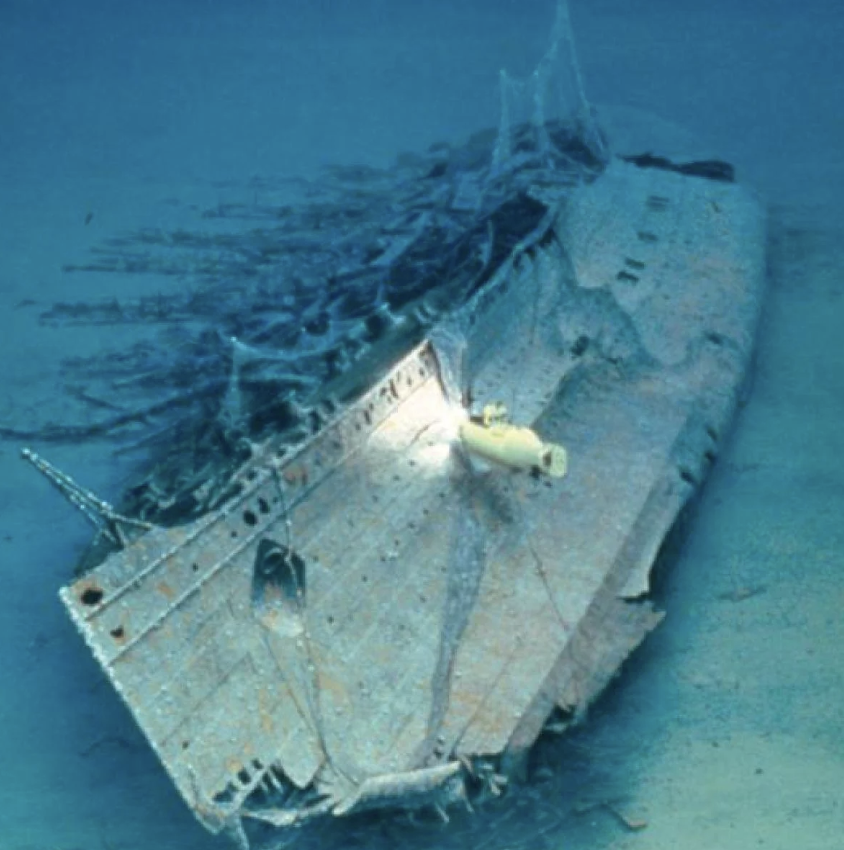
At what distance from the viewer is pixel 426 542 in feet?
22.2

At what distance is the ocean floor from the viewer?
244 inches

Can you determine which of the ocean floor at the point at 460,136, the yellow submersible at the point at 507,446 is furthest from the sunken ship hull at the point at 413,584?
the ocean floor at the point at 460,136

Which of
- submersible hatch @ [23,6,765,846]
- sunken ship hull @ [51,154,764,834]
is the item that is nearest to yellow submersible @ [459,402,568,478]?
submersible hatch @ [23,6,765,846]

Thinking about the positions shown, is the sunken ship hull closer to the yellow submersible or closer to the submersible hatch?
the submersible hatch

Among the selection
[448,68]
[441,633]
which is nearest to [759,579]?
[441,633]

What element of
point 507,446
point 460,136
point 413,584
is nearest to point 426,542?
point 413,584

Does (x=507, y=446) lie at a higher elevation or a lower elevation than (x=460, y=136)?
lower

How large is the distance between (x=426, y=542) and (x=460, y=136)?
12.7 metres

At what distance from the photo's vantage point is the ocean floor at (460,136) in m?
6.20

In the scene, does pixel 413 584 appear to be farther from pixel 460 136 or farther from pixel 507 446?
pixel 460 136

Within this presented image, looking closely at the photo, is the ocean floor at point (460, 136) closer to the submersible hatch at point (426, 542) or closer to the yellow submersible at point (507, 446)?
the submersible hatch at point (426, 542)

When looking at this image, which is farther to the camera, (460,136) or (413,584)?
(460,136)

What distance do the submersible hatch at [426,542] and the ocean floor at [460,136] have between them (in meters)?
0.56

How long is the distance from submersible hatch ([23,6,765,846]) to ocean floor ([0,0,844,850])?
56 cm
